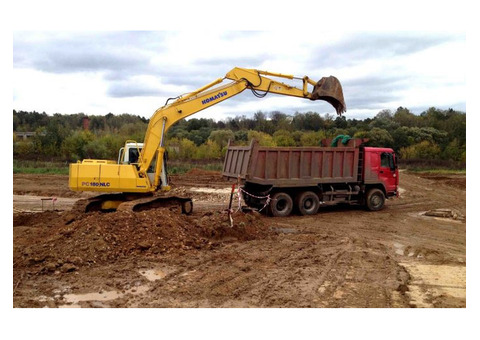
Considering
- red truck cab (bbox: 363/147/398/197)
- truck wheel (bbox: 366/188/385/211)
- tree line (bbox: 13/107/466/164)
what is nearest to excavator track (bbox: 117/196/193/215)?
red truck cab (bbox: 363/147/398/197)

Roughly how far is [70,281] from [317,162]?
9841 mm

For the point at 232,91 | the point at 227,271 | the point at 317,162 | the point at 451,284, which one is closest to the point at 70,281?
the point at 227,271

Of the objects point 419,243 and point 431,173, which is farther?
point 431,173

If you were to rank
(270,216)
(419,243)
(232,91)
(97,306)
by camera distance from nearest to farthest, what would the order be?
(97,306)
(419,243)
(232,91)
(270,216)

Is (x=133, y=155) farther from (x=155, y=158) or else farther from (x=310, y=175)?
(x=310, y=175)

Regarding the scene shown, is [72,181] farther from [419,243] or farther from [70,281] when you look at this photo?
[419,243]

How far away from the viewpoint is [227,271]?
7539 millimetres

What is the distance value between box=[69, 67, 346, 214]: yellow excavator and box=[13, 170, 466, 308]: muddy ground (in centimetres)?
106

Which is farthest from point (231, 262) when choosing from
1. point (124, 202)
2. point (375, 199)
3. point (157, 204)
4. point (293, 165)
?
point (375, 199)

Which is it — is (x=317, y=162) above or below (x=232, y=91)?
below

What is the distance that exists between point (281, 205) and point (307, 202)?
1.06 meters

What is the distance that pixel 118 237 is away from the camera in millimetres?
8812

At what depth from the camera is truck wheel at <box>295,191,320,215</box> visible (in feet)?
47.7

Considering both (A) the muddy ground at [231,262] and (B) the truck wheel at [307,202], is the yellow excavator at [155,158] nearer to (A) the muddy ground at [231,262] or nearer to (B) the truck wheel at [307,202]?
(A) the muddy ground at [231,262]
